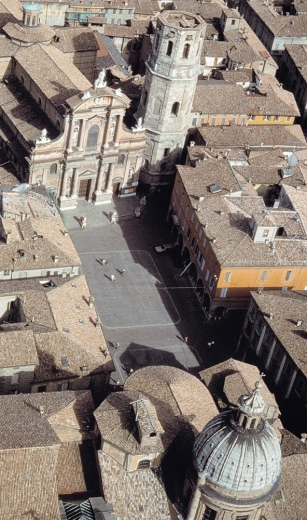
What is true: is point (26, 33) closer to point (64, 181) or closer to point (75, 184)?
point (64, 181)

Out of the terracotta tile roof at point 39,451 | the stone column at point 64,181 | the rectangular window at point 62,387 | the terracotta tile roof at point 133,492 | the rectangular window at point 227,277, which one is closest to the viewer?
the terracotta tile roof at point 39,451

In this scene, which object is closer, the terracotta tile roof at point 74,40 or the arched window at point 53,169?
the arched window at point 53,169

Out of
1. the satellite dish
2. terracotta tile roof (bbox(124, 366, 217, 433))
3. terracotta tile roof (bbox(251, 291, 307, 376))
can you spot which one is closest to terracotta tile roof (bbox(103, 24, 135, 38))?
the satellite dish

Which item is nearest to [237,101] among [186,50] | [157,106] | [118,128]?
[157,106]

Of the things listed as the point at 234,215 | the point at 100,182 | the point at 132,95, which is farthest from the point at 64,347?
the point at 132,95

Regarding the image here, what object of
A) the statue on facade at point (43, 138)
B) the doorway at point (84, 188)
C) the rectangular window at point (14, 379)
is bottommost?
the doorway at point (84, 188)

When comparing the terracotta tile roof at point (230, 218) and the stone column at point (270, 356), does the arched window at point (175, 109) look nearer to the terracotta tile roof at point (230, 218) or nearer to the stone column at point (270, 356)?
the terracotta tile roof at point (230, 218)

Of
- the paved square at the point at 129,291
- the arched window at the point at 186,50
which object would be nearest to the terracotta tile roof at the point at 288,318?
the paved square at the point at 129,291
